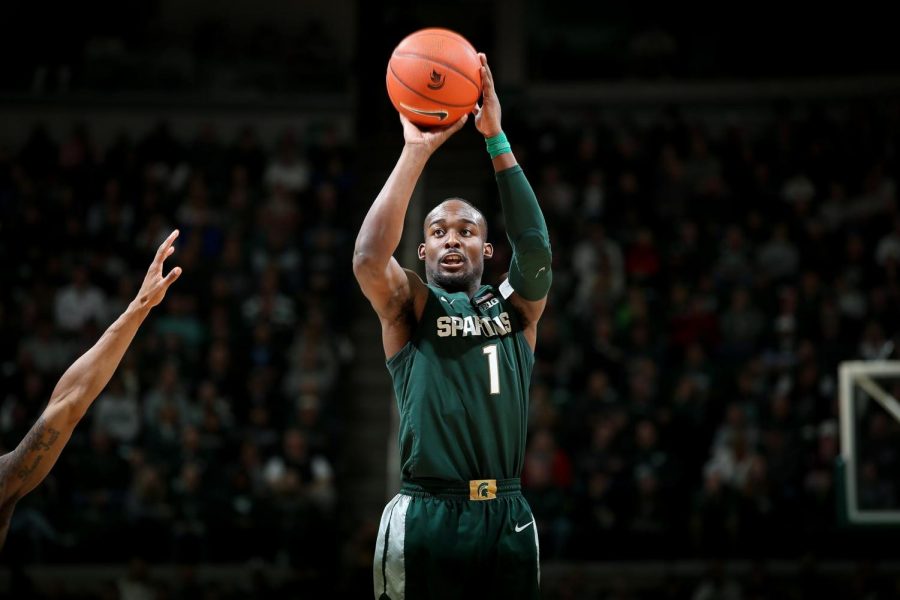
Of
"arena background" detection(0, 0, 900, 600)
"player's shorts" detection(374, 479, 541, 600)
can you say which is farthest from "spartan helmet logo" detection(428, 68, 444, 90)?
"arena background" detection(0, 0, 900, 600)

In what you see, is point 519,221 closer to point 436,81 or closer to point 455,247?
point 455,247

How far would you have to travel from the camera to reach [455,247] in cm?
432

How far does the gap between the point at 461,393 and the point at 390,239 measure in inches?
24.5

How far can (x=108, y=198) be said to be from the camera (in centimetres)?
1371

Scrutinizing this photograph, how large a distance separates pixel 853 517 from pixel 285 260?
7.43 metres

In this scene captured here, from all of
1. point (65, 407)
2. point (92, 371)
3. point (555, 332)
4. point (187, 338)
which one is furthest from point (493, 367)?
point (187, 338)

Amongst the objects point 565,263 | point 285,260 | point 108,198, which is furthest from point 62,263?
point 565,263

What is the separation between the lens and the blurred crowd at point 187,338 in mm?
10023

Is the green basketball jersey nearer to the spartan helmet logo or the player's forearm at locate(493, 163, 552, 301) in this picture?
the player's forearm at locate(493, 163, 552, 301)

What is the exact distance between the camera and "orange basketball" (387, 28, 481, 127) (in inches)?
165

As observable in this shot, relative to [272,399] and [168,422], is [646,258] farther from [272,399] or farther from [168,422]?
A: [168,422]

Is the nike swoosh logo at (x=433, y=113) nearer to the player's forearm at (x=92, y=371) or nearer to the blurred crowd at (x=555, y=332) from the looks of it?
the player's forearm at (x=92, y=371)

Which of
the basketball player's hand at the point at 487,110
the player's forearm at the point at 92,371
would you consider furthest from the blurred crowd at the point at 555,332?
the player's forearm at the point at 92,371

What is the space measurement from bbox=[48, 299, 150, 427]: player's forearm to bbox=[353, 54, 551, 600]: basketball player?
893 mm
